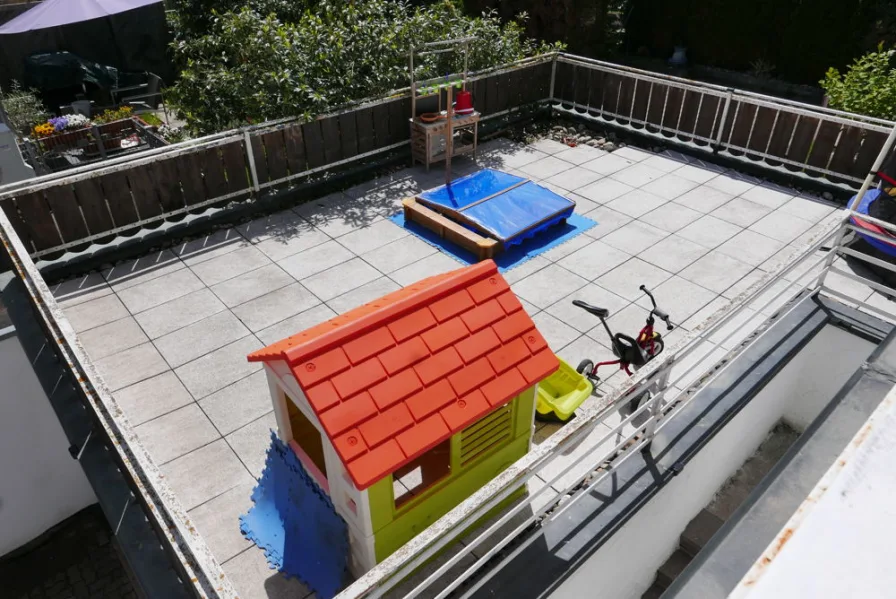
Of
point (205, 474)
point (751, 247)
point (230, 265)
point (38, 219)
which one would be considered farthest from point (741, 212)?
point (38, 219)

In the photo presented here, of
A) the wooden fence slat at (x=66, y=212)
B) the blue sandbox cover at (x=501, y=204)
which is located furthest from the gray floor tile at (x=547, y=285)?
the wooden fence slat at (x=66, y=212)

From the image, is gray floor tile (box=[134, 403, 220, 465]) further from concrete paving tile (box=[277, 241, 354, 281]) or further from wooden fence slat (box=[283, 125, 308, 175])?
wooden fence slat (box=[283, 125, 308, 175])

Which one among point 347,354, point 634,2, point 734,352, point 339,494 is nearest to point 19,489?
point 339,494

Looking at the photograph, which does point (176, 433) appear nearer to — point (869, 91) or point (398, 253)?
point (398, 253)

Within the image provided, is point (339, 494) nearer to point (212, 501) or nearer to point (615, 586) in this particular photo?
point (212, 501)

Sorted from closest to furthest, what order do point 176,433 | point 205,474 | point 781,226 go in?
1. point 205,474
2. point 176,433
3. point 781,226

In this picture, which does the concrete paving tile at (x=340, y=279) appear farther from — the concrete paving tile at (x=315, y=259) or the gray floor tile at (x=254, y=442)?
the gray floor tile at (x=254, y=442)
